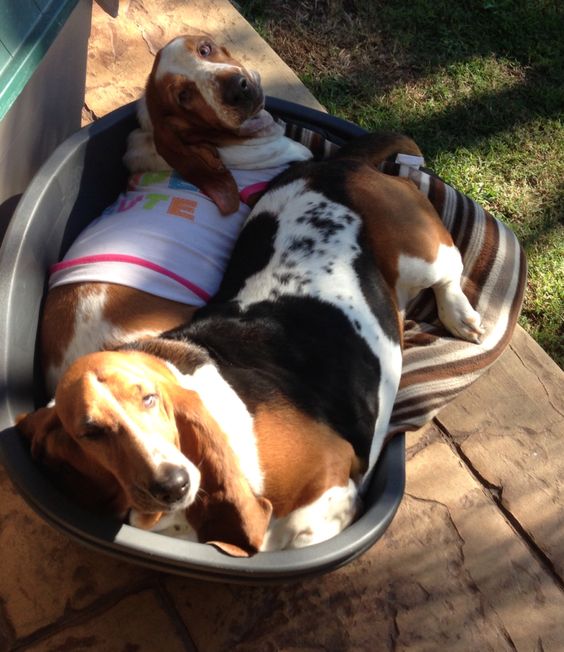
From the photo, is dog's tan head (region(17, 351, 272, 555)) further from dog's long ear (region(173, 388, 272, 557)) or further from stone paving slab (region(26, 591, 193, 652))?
stone paving slab (region(26, 591, 193, 652))

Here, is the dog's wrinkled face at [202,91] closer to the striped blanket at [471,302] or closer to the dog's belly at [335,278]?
the dog's belly at [335,278]

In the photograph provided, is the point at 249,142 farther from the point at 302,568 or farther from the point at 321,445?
the point at 302,568

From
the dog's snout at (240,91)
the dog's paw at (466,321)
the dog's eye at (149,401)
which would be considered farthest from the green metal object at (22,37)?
the dog's paw at (466,321)

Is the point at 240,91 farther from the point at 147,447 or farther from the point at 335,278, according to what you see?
the point at 147,447

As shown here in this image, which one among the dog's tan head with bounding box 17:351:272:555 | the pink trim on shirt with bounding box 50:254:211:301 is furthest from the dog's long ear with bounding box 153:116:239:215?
the dog's tan head with bounding box 17:351:272:555

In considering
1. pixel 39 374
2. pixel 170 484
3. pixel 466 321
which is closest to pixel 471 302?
pixel 466 321

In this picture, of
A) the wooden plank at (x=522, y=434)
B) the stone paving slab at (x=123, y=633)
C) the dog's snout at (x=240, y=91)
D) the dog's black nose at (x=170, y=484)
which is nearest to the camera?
the dog's black nose at (x=170, y=484)

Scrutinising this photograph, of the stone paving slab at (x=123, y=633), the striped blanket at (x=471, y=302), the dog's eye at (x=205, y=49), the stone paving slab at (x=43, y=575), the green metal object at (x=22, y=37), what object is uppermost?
the green metal object at (x=22, y=37)

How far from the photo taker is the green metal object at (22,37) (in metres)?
2.71

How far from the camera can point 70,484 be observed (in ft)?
7.77

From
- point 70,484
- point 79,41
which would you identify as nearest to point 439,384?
point 70,484

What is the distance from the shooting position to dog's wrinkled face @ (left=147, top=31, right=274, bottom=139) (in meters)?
3.21

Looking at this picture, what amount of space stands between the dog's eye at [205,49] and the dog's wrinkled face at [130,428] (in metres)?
1.67

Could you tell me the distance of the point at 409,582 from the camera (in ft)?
9.27
